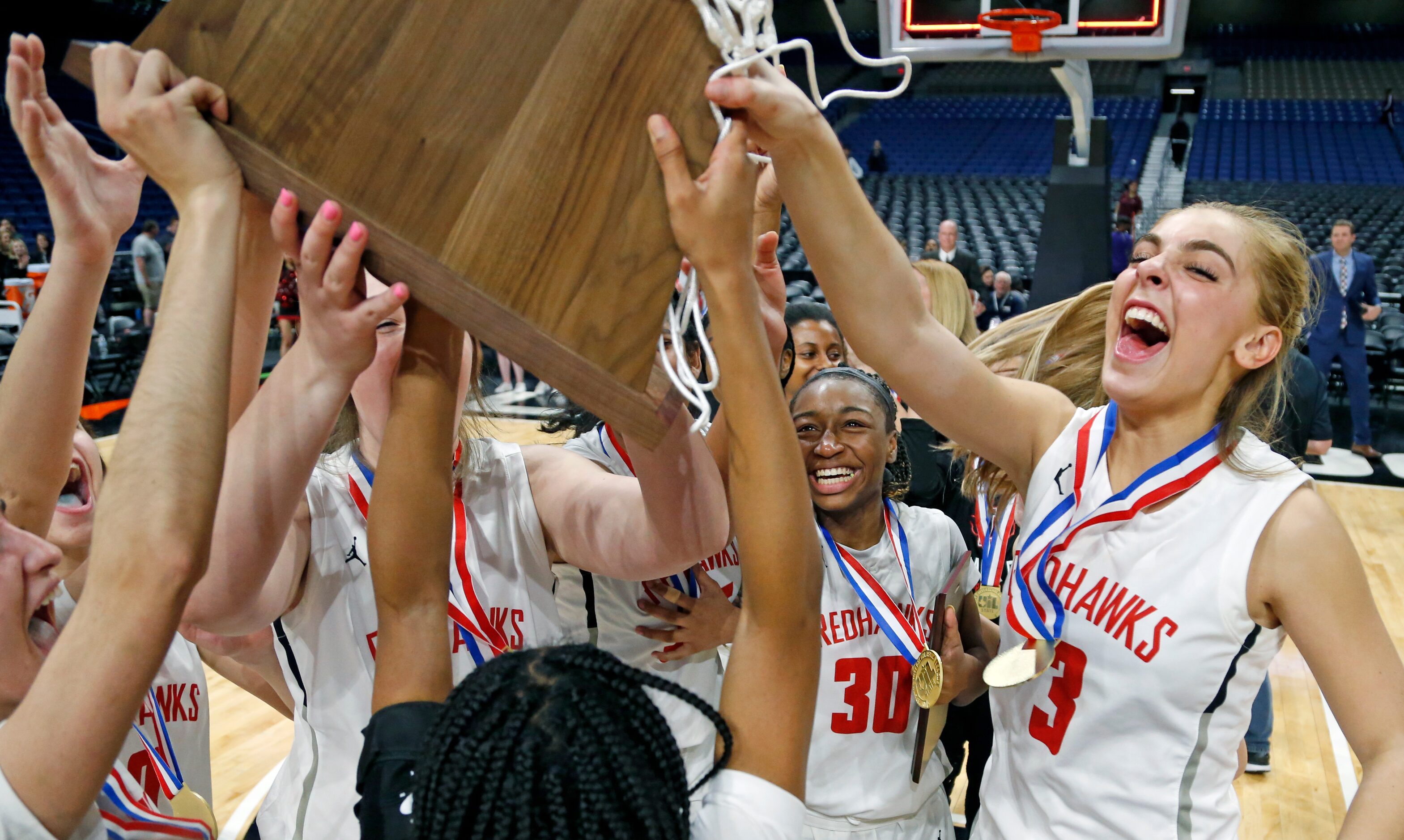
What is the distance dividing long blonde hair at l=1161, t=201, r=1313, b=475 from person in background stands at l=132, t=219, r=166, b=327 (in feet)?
34.2

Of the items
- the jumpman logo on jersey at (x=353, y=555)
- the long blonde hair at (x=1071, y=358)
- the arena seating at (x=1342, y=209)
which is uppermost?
the long blonde hair at (x=1071, y=358)

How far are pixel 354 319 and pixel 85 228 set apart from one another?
1.53ft

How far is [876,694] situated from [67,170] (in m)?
1.67

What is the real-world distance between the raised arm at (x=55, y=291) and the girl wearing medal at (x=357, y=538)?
0.29m

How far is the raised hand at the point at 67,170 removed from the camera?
1149mm

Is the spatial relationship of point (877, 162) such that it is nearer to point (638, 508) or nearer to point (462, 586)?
point (462, 586)

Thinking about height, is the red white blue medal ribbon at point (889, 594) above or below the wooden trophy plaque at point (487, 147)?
below

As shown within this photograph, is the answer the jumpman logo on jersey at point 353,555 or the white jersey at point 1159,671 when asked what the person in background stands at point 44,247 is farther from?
the white jersey at point 1159,671

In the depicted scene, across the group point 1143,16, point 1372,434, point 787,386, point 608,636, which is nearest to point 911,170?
point 1372,434

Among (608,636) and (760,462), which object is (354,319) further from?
(608,636)

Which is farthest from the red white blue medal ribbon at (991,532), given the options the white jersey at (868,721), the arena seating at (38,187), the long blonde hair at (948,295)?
the arena seating at (38,187)

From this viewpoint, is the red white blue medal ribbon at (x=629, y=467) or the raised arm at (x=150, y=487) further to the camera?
the red white blue medal ribbon at (x=629, y=467)

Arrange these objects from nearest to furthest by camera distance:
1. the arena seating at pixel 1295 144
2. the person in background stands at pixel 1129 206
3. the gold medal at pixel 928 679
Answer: the gold medal at pixel 928 679, the person in background stands at pixel 1129 206, the arena seating at pixel 1295 144

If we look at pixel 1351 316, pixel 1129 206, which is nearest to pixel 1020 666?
pixel 1351 316
